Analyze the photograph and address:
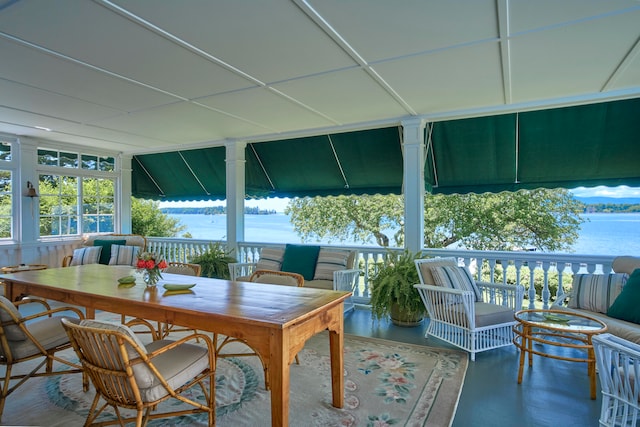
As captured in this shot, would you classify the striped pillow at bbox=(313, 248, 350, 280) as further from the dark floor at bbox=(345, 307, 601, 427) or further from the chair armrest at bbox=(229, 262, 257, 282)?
the dark floor at bbox=(345, 307, 601, 427)

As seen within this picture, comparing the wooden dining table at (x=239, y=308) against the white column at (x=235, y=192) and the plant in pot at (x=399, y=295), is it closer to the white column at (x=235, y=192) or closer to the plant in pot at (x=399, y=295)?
the plant in pot at (x=399, y=295)

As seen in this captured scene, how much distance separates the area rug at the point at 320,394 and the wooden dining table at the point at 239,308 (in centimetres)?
26

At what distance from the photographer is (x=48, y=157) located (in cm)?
648

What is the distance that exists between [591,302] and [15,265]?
8.01 metres

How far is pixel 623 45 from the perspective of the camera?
107 inches

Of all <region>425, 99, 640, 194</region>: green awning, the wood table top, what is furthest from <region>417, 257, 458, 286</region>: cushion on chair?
the wood table top

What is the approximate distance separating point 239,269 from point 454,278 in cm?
318

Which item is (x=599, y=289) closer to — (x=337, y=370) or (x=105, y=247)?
(x=337, y=370)

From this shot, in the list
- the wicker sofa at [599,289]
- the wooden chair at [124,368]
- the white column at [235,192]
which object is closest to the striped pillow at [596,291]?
the wicker sofa at [599,289]

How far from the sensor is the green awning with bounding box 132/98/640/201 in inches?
170

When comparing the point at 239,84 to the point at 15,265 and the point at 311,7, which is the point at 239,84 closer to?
the point at 311,7

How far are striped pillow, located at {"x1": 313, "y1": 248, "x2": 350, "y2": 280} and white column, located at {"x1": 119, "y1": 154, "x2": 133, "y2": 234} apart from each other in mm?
4809

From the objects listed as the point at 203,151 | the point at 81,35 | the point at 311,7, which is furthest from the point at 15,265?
the point at 311,7

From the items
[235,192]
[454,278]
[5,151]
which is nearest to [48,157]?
[5,151]
